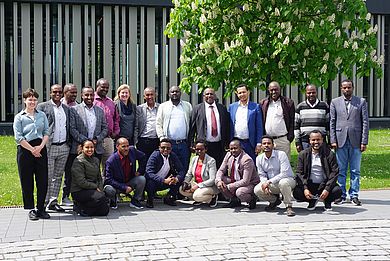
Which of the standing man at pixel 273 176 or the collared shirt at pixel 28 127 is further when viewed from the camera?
the standing man at pixel 273 176

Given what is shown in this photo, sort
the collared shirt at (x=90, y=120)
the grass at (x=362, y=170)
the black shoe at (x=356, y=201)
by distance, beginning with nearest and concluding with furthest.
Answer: the collared shirt at (x=90, y=120)
the black shoe at (x=356, y=201)
the grass at (x=362, y=170)

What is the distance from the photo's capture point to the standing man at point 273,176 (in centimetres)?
950

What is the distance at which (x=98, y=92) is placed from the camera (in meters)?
10.5

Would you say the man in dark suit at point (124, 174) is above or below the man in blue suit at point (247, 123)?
below

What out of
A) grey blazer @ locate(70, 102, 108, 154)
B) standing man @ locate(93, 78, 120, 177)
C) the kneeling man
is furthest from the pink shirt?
the kneeling man

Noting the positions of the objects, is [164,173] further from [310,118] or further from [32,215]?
[310,118]

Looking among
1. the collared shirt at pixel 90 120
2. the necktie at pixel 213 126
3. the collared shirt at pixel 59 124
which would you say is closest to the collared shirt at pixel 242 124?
the necktie at pixel 213 126

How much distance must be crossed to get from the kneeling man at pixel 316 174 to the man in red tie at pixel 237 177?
0.78m

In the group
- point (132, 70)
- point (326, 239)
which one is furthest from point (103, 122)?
point (132, 70)

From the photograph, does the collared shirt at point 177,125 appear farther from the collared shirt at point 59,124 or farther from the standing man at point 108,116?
the collared shirt at point 59,124

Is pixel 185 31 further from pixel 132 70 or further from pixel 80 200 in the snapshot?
pixel 132 70

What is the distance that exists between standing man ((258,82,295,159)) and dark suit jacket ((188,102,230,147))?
738 millimetres

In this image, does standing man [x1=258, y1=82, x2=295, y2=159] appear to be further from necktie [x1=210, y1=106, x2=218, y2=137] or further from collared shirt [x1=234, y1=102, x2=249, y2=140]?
necktie [x1=210, y1=106, x2=218, y2=137]

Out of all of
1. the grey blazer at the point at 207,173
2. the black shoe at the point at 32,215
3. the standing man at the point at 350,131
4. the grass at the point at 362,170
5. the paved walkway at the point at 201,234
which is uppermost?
the standing man at the point at 350,131
